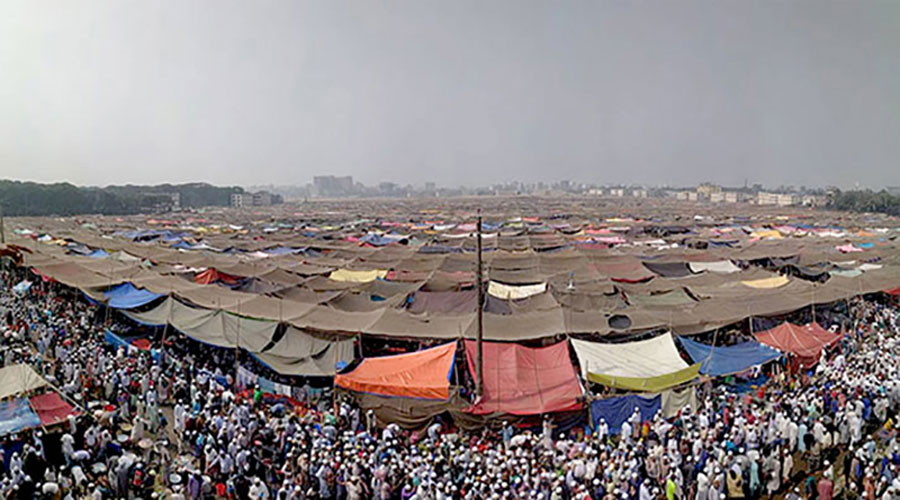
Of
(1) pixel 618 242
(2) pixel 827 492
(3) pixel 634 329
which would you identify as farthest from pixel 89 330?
(1) pixel 618 242

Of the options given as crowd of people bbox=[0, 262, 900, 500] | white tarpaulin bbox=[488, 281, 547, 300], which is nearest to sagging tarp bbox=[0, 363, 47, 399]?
crowd of people bbox=[0, 262, 900, 500]

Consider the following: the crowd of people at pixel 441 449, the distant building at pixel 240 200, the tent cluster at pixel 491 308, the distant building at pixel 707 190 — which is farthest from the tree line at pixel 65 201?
the distant building at pixel 707 190

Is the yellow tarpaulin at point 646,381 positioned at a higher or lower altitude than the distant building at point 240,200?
lower

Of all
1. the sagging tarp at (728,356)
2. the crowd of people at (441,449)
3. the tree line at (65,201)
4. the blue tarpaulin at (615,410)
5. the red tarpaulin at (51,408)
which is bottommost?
the crowd of people at (441,449)

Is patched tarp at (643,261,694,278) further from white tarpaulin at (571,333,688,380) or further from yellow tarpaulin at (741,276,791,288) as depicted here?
white tarpaulin at (571,333,688,380)

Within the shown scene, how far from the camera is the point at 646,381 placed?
11391 mm

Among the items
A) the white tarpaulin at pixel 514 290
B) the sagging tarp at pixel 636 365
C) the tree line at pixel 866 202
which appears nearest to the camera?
the sagging tarp at pixel 636 365

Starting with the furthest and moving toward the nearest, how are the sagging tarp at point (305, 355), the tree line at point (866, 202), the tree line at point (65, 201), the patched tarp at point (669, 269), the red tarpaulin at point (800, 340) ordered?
the tree line at point (866, 202) < the tree line at point (65, 201) < the patched tarp at point (669, 269) < the red tarpaulin at point (800, 340) < the sagging tarp at point (305, 355)

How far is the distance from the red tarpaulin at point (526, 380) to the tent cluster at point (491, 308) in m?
0.04

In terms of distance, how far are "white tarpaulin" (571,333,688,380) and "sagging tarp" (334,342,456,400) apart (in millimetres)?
3081

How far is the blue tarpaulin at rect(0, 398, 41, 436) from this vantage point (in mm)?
9211

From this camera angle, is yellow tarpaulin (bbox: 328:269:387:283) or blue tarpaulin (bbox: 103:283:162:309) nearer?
blue tarpaulin (bbox: 103:283:162:309)

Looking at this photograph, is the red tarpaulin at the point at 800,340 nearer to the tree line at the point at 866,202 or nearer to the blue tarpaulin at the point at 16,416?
the blue tarpaulin at the point at 16,416

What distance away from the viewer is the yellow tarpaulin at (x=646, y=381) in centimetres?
1130
